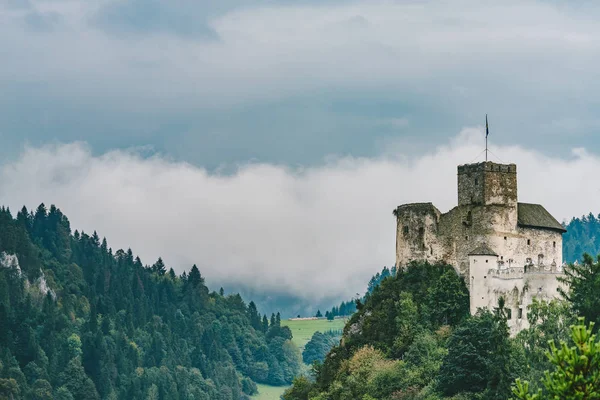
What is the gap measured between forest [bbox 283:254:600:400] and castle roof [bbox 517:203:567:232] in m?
5.86

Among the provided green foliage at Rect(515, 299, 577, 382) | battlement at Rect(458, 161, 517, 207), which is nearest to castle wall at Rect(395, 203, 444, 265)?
battlement at Rect(458, 161, 517, 207)

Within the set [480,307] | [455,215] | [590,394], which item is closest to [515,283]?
[480,307]

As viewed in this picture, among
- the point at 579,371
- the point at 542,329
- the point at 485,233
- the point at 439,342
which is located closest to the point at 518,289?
the point at 542,329

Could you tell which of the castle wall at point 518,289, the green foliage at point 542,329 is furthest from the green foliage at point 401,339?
the green foliage at point 542,329

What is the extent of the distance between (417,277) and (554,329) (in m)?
18.1

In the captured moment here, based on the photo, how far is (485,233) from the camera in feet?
327

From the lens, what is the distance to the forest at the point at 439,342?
8638cm

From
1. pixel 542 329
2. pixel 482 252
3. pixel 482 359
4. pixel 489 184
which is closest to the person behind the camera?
pixel 542 329

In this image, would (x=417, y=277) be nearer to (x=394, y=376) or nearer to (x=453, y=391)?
(x=394, y=376)

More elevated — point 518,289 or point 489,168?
point 489,168

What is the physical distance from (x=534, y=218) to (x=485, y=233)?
4.13 metres

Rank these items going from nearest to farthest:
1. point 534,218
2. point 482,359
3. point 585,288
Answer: point 585,288 → point 482,359 → point 534,218

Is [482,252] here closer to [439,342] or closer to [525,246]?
[525,246]

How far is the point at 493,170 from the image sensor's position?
332 ft
